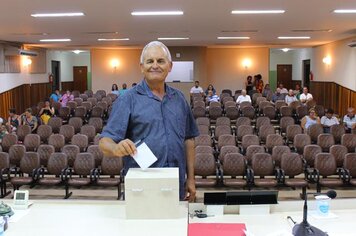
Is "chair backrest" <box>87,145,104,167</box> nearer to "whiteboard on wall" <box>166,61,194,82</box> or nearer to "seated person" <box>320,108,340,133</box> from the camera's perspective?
"seated person" <box>320,108,340,133</box>

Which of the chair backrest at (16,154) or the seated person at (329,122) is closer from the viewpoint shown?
the chair backrest at (16,154)

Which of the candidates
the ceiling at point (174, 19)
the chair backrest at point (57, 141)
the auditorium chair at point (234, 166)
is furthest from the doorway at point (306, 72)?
the chair backrest at point (57, 141)

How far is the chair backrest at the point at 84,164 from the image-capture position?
7.80m

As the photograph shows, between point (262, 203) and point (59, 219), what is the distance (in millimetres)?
1213

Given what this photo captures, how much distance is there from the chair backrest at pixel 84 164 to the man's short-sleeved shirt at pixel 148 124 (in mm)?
5474

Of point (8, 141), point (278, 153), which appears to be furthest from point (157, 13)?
point (8, 141)

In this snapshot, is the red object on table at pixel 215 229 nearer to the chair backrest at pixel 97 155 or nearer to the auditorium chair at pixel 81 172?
the auditorium chair at pixel 81 172

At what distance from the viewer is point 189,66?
21141mm

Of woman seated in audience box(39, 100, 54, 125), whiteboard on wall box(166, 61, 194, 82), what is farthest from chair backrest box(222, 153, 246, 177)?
whiteboard on wall box(166, 61, 194, 82)

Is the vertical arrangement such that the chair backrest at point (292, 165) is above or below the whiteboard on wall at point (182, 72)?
below

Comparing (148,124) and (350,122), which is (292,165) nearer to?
(350,122)

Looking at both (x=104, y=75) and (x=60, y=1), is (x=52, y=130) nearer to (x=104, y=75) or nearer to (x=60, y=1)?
(x=60, y=1)

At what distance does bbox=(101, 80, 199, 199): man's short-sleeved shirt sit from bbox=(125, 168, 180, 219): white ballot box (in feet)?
0.87

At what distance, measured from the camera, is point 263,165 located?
7.70m
